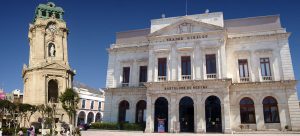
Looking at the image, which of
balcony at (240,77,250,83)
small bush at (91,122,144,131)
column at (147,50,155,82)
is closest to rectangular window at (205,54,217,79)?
balcony at (240,77,250,83)

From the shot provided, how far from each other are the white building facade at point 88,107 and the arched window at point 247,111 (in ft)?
130

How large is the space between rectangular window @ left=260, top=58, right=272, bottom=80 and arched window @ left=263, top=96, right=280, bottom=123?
8.06 feet

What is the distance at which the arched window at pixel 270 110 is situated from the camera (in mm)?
29688

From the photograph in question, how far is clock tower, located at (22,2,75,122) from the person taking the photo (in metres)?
39.2

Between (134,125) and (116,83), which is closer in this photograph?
(134,125)

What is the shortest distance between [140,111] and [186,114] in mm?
6726

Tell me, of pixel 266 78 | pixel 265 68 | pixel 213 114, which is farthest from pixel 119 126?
pixel 265 68

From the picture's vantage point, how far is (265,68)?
31469 mm

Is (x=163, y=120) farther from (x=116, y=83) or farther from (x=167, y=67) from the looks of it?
(x=116, y=83)

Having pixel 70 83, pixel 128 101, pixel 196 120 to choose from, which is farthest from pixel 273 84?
pixel 70 83

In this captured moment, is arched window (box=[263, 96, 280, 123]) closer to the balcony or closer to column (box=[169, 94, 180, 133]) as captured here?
the balcony

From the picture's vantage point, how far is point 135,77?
36.1 meters

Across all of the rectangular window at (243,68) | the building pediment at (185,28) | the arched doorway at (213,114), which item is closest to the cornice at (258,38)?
the rectangular window at (243,68)

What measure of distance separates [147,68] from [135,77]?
6.32ft
